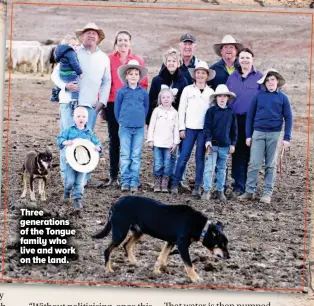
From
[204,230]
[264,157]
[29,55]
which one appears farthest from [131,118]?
[204,230]

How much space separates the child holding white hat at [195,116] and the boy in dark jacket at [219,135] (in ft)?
0.18

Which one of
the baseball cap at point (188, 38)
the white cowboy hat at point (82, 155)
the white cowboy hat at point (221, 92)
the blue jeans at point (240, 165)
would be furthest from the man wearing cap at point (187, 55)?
the white cowboy hat at point (82, 155)

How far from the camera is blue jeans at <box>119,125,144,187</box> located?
9.11 metres

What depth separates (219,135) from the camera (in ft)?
29.9

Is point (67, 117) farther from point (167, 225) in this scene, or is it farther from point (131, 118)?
point (167, 225)

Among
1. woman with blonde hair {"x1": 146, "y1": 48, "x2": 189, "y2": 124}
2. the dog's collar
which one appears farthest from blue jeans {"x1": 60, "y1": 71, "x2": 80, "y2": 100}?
the dog's collar

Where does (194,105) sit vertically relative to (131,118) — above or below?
above

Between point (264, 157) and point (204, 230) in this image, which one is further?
point (264, 157)

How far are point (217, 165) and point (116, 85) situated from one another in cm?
97

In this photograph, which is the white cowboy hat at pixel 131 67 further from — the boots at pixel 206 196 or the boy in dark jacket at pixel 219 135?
the boots at pixel 206 196

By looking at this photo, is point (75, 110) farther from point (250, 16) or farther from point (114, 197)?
point (250, 16)

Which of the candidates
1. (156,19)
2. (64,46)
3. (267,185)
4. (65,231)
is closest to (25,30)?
(64,46)

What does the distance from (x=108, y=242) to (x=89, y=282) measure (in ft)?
Answer: 1.04

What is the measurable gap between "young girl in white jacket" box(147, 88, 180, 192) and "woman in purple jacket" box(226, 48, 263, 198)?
0.46 metres
